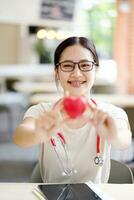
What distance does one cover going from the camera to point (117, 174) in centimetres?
173

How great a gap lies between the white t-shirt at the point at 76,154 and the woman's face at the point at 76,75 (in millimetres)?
184

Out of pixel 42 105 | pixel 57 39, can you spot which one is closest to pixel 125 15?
pixel 57 39

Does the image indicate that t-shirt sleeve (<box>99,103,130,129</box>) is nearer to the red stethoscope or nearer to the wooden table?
the red stethoscope

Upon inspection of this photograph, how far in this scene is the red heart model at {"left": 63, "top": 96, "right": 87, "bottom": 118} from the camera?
1015 millimetres

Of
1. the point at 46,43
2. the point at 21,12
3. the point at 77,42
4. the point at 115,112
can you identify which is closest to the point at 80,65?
the point at 77,42

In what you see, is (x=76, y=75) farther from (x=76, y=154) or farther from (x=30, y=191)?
(x=30, y=191)

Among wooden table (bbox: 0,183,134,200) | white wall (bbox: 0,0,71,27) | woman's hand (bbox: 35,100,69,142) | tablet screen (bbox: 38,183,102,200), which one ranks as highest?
white wall (bbox: 0,0,71,27)

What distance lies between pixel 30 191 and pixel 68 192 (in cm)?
15

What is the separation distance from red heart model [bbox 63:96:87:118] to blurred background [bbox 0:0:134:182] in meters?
3.90

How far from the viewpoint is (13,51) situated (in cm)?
817

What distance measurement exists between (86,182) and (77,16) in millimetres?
6902

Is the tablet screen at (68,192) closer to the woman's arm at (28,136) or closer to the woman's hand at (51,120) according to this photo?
the woman's arm at (28,136)

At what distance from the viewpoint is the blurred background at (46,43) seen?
6.08 m

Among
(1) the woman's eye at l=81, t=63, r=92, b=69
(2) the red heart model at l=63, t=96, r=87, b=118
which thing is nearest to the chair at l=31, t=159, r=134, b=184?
(1) the woman's eye at l=81, t=63, r=92, b=69
